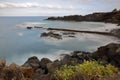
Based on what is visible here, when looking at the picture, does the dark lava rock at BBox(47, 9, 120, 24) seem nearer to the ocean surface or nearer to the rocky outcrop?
the rocky outcrop

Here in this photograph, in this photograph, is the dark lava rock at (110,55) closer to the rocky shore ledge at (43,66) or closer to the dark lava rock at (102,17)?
the rocky shore ledge at (43,66)

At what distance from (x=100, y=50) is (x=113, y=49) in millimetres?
1561

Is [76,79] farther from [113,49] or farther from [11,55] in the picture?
Result: [11,55]

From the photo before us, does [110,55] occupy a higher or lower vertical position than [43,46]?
higher

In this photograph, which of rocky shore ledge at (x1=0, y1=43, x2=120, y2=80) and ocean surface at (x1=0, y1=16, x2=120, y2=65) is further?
ocean surface at (x1=0, y1=16, x2=120, y2=65)

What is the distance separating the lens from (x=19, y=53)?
78.6 ft

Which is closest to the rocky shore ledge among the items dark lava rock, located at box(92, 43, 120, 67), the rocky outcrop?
dark lava rock, located at box(92, 43, 120, 67)

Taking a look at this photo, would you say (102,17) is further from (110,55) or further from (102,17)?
(110,55)

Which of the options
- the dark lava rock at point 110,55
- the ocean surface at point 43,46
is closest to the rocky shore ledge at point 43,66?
the dark lava rock at point 110,55

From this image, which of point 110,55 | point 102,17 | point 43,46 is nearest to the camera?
point 110,55

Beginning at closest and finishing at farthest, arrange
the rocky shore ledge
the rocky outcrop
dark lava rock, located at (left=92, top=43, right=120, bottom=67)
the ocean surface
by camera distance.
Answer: the rocky shore ledge < dark lava rock, located at (left=92, top=43, right=120, bottom=67) < the ocean surface < the rocky outcrop

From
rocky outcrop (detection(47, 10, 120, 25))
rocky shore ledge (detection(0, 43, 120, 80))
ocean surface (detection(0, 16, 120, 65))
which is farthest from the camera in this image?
rocky outcrop (detection(47, 10, 120, 25))

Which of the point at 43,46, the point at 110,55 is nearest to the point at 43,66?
the point at 110,55

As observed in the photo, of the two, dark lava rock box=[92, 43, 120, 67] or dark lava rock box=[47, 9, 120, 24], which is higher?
dark lava rock box=[92, 43, 120, 67]
